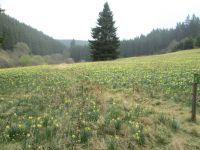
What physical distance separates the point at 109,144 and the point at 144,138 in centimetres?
109

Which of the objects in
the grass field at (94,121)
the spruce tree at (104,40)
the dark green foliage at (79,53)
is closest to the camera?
the grass field at (94,121)

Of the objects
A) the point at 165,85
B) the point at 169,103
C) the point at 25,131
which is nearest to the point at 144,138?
the point at 25,131

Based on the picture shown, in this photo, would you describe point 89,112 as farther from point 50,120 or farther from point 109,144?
point 109,144

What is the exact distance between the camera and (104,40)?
55719 mm

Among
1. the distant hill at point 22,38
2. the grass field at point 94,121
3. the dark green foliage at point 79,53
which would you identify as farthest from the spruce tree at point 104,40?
the dark green foliage at point 79,53

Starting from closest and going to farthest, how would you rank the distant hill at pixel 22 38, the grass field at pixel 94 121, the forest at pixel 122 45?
the grass field at pixel 94 121
the forest at pixel 122 45
the distant hill at pixel 22 38

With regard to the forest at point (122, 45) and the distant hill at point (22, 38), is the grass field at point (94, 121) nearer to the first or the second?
the forest at point (122, 45)

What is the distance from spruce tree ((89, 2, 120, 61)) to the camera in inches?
2188

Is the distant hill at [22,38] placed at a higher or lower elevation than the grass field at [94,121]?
higher

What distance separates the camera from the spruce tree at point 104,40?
182ft

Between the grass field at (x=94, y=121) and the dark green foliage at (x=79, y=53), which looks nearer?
the grass field at (x=94, y=121)

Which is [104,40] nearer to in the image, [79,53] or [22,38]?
[22,38]

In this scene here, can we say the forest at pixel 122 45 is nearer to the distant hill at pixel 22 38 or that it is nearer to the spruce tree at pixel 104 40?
the distant hill at pixel 22 38

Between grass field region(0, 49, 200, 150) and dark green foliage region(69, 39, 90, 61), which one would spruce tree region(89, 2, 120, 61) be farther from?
dark green foliage region(69, 39, 90, 61)
